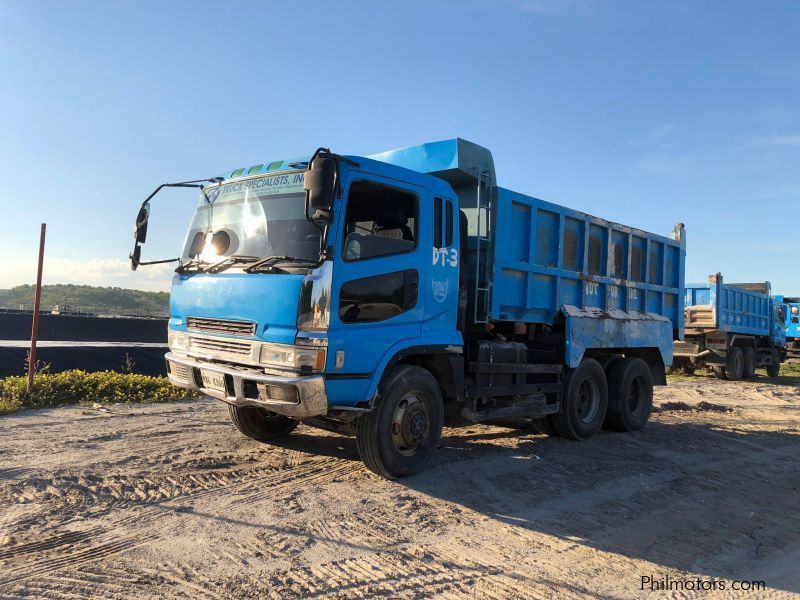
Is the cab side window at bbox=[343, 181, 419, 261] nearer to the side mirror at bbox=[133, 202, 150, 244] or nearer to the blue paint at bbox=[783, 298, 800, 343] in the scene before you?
the side mirror at bbox=[133, 202, 150, 244]

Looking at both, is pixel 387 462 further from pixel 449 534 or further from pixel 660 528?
pixel 660 528

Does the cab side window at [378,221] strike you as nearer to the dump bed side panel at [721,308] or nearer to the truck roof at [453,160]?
the truck roof at [453,160]

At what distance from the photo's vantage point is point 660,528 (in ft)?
15.1

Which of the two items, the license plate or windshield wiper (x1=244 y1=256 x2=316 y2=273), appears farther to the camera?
the license plate

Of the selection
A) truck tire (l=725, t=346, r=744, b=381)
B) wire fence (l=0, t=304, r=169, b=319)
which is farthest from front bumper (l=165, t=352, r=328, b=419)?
truck tire (l=725, t=346, r=744, b=381)

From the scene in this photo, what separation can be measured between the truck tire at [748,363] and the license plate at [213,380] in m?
18.4

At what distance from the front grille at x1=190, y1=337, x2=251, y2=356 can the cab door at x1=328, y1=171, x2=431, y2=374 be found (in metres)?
0.76

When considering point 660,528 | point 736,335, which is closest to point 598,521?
point 660,528

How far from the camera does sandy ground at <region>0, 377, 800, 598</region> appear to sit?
3.46 meters

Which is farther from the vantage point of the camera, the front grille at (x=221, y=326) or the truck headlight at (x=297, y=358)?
the front grille at (x=221, y=326)

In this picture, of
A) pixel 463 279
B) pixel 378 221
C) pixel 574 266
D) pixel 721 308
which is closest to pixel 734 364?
pixel 721 308

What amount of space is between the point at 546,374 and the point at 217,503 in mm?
4293

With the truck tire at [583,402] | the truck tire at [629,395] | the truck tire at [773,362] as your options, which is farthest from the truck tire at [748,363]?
the truck tire at [583,402]

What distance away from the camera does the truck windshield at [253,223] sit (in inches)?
193
